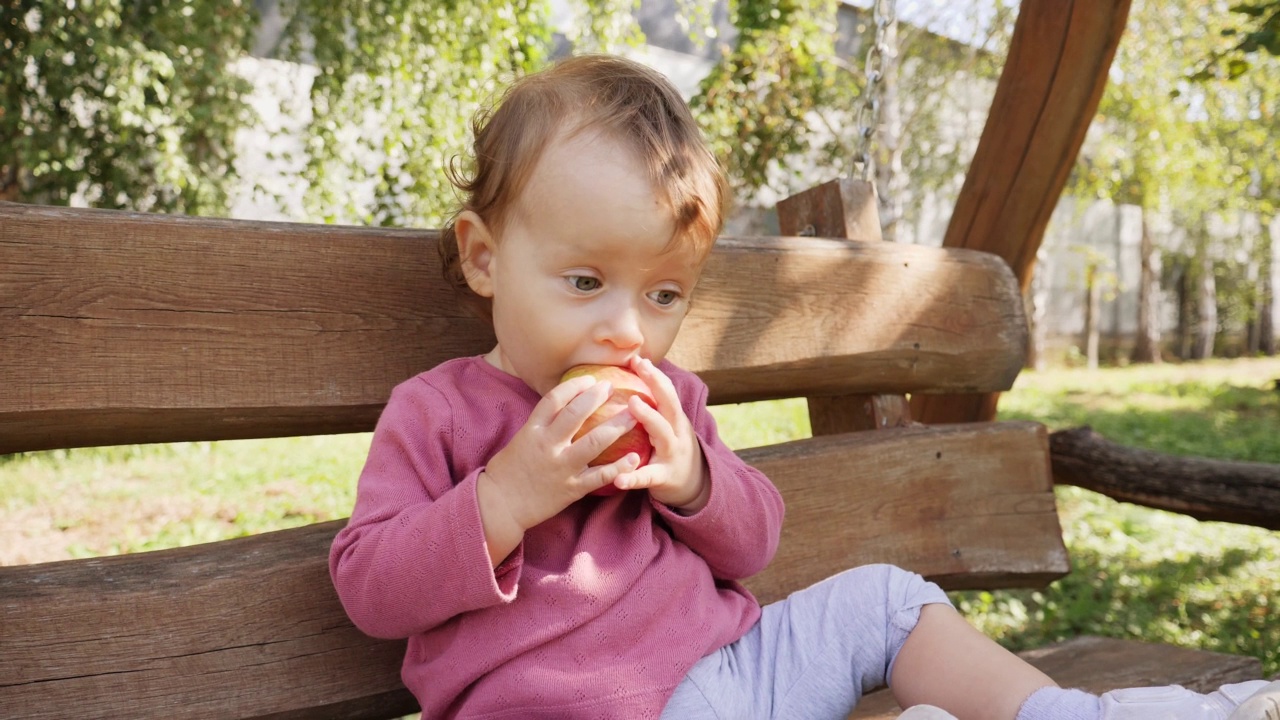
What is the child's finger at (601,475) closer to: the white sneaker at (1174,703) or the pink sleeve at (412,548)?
the pink sleeve at (412,548)

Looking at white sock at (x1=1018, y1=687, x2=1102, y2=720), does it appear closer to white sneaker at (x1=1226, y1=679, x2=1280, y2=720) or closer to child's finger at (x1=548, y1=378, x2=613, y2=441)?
white sneaker at (x1=1226, y1=679, x2=1280, y2=720)

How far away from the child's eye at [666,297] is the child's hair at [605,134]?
0.07 metres

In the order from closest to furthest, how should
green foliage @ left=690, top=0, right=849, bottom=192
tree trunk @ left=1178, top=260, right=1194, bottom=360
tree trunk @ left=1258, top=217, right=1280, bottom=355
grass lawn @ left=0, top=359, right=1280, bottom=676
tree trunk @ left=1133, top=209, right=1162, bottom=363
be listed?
grass lawn @ left=0, top=359, right=1280, bottom=676
green foliage @ left=690, top=0, right=849, bottom=192
tree trunk @ left=1133, top=209, right=1162, bottom=363
tree trunk @ left=1258, top=217, right=1280, bottom=355
tree trunk @ left=1178, top=260, right=1194, bottom=360

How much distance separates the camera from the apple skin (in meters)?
1.33

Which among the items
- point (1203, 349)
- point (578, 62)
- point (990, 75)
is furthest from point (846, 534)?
point (1203, 349)

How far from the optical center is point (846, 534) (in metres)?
2.13

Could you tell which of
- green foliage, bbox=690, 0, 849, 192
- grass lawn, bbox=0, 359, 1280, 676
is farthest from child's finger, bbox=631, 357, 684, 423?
green foliage, bbox=690, 0, 849, 192

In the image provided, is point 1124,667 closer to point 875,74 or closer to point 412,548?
point 875,74

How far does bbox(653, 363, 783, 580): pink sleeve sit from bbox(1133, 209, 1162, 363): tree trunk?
46.7 ft

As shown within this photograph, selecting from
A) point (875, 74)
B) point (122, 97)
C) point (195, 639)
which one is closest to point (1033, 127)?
point (875, 74)

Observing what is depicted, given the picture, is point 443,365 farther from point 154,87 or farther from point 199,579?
point 154,87

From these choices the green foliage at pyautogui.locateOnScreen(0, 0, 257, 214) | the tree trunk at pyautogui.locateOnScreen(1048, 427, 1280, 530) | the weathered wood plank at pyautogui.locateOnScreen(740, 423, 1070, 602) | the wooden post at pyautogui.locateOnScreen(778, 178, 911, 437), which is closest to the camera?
the weathered wood plank at pyautogui.locateOnScreen(740, 423, 1070, 602)

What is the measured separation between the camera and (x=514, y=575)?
1.36 m

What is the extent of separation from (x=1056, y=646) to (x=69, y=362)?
2039 millimetres
